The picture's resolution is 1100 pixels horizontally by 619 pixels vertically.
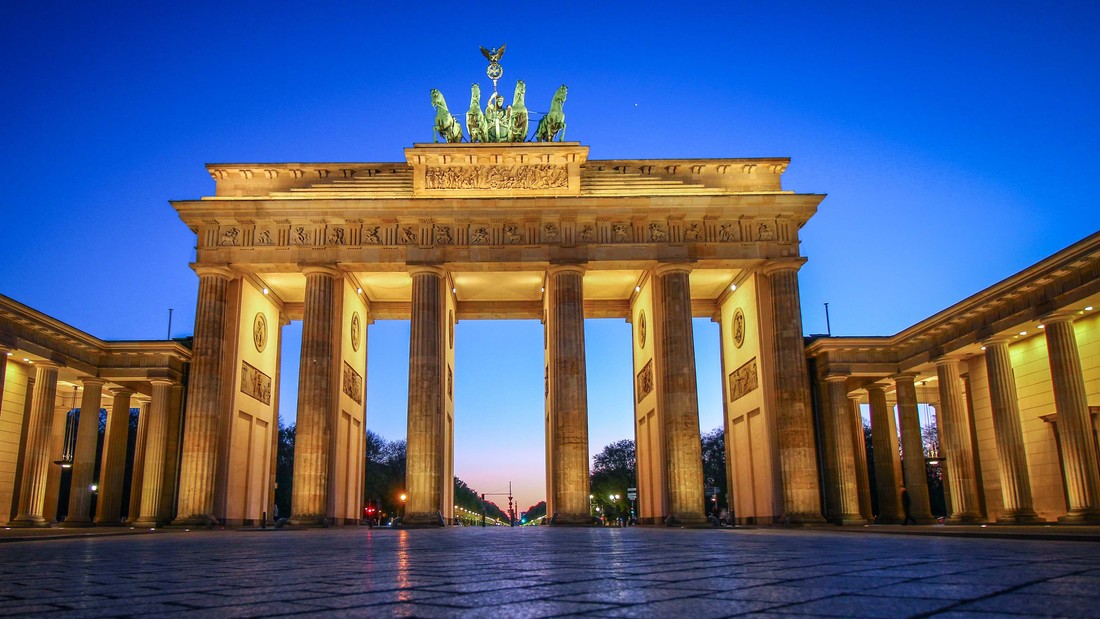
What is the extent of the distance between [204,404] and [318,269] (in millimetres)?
6501

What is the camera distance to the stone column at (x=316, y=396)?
29.2 meters

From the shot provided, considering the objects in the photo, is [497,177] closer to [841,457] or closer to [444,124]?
[444,124]

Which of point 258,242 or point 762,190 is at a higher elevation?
point 762,190

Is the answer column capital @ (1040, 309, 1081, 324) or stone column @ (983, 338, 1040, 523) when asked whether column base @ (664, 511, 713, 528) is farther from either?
column capital @ (1040, 309, 1081, 324)

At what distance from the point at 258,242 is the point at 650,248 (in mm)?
15354

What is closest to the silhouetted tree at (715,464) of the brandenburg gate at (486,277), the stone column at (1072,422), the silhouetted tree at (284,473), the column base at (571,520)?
the silhouetted tree at (284,473)

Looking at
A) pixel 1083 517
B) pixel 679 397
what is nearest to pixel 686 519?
pixel 679 397

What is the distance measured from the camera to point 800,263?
31.5m

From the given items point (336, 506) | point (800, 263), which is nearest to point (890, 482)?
point (800, 263)

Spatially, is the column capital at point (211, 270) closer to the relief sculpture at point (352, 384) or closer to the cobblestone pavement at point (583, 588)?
the relief sculpture at point (352, 384)

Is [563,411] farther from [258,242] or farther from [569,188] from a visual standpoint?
[258,242]

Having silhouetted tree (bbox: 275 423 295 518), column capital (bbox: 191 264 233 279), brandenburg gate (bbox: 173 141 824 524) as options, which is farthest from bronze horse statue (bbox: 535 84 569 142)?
silhouetted tree (bbox: 275 423 295 518)

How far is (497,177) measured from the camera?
32.9 meters

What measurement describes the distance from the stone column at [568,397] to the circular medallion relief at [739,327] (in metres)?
8.02
